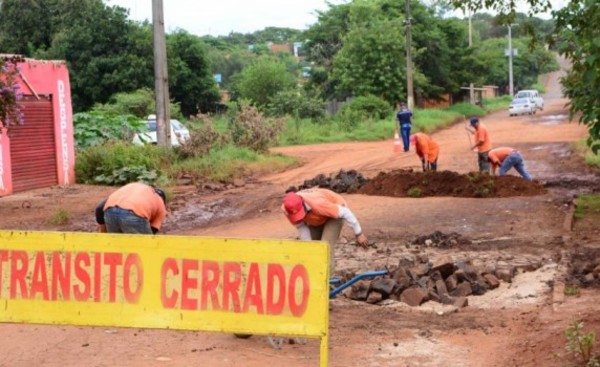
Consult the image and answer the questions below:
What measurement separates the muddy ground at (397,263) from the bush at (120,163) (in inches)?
26.3

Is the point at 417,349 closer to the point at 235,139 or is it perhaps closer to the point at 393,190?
the point at 393,190

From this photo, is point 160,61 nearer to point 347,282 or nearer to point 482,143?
point 482,143

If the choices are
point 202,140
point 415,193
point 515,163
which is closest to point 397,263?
point 415,193

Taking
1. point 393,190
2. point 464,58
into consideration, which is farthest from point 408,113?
point 464,58

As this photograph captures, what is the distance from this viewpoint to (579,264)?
38.0 feet

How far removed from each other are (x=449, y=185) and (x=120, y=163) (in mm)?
8895

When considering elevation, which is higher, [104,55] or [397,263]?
[104,55]

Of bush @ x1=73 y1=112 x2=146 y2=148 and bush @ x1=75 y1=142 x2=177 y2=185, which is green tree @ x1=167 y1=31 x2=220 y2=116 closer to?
bush @ x1=73 y1=112 x2=146 y2=148

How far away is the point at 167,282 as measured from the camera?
6.80 meters

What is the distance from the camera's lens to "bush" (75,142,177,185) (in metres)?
23.5

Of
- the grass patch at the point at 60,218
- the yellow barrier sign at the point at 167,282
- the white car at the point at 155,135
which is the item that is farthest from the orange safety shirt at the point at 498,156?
the yellow barrier sign at the point at 167,282

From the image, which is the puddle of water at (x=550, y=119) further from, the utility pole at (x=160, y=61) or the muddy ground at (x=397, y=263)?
the utility pole at (x=160, y=61)

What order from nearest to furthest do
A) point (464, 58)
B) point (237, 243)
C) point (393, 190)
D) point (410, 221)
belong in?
point (237, 243), point (410, 221), point (393, 190), point (464, 58)

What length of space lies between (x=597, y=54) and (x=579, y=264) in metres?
2.71
